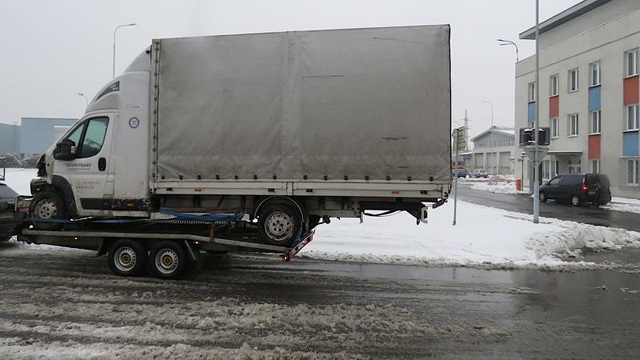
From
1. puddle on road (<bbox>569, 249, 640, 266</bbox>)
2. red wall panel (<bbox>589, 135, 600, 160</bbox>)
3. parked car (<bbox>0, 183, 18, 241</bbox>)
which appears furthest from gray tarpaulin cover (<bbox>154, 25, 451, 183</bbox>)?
red wall panel (<bbox>589, 135, 600, 160</bbox>)

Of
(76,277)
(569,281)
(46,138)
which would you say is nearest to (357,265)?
(569,281)

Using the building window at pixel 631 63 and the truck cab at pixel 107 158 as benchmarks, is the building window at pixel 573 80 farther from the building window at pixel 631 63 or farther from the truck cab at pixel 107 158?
the truck cab at pixel 107 158

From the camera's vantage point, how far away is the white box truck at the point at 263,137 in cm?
696

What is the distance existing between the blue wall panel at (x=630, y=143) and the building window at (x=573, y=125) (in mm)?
5001

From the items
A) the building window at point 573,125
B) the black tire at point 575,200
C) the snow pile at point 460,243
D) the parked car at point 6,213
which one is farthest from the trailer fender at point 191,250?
the building window at point 573,125

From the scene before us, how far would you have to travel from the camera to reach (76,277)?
7641mm

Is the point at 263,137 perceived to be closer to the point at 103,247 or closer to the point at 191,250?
the point at 191,250

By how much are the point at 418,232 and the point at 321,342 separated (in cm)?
789

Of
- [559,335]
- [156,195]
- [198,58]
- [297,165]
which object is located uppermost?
[198,58]

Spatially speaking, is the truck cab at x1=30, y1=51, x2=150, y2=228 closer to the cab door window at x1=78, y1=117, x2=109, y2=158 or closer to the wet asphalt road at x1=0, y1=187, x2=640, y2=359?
the cab door window at x1=78, y1=117, x2=109, y2=158

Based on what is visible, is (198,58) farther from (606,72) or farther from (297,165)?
(606,72)

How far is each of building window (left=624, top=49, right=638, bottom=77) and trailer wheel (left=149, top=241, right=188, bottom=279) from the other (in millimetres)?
29463

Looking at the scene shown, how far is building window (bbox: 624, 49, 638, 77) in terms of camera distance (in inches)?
1093

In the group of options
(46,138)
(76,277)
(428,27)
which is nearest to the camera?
(428,27)
